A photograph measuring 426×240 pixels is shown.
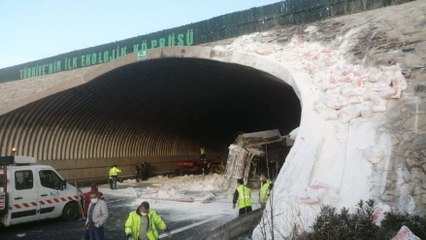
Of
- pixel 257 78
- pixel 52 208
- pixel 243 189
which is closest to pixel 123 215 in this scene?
pixel 52 208

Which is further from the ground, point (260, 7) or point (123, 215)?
point (260, 7)

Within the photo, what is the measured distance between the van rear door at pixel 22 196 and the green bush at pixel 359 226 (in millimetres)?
7855

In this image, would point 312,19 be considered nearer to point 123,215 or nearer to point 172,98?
point 172,98

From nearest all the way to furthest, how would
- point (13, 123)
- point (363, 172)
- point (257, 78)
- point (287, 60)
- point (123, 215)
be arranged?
1. point (363, 172)
2. point (123, 215)
3. point (287, 60)
4. point (257, 78)
5. point (13, 123)

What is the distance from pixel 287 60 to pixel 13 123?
13.4m

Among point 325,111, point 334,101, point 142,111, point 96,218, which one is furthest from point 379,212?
point 142,111

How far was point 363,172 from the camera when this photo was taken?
30.0 feet

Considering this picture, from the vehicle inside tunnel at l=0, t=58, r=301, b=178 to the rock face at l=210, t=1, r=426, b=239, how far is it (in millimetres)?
2786

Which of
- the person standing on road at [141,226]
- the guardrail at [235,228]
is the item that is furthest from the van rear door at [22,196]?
the guardrail at [235,228]

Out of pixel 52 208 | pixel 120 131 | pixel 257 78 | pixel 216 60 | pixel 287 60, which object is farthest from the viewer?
pixel 120 131

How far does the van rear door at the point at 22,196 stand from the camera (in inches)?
423

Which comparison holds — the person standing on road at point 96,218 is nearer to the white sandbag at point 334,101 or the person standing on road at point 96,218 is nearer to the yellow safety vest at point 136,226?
the yellow safety vest at point 136,226

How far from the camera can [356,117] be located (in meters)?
10.8

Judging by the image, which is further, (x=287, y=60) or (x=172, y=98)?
(x=172, y=98)
